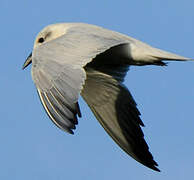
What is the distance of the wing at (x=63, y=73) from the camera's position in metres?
7.91

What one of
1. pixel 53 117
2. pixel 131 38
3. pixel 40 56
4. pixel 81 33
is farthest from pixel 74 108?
pixel 131 38

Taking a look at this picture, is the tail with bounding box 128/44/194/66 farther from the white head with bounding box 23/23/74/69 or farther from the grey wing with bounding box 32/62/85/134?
the grey wing with bounding box 32/62/85/134

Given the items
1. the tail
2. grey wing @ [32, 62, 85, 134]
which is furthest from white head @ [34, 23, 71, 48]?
grey wing @ [32, 62, 85, 134]

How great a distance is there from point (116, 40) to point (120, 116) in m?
1.46

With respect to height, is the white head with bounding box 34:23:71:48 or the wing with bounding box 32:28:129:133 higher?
the white head with bounding box 34:23:71:48

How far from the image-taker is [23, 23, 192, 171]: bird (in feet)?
26.3

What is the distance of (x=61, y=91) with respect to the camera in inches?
317

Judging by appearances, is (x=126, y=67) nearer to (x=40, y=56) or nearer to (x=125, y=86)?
(x=125, y=86)

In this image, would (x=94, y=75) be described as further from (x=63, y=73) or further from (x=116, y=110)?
(x=63, y=73)

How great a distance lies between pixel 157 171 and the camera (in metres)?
10.2

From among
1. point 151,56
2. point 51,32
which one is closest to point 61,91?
→ point 151,56

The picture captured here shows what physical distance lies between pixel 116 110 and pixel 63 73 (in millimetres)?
2601

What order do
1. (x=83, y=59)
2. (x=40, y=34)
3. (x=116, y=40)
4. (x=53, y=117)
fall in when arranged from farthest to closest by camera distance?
(x=40, y=34), (x=116, y=40), (x=83, y=59), (x=53, y=117)

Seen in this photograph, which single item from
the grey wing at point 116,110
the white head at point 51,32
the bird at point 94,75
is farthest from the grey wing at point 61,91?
the grey wing at point 116,110
